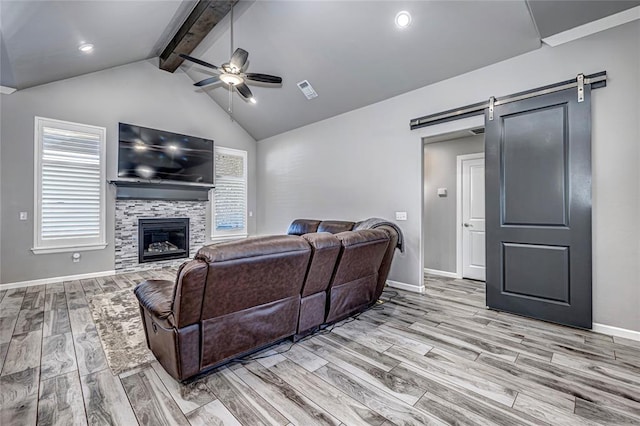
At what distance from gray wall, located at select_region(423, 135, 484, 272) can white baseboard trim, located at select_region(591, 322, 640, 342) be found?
2.42 metres

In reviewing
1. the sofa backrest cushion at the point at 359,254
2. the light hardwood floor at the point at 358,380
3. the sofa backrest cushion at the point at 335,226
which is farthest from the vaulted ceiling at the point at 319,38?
the light hardwood floor at the point at 358,380

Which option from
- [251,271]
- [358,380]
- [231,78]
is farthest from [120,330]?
[231,78]

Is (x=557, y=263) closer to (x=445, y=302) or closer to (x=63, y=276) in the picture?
(x=445, y=302)

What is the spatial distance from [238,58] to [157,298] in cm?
319

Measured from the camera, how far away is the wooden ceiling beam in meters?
4.07

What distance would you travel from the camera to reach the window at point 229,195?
270 inches

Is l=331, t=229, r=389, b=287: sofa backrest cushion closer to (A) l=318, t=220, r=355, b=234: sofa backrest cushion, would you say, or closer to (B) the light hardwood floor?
(B) the light hardwood floor

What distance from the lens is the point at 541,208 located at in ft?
10.3

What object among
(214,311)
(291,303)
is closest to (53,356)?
(214,311)

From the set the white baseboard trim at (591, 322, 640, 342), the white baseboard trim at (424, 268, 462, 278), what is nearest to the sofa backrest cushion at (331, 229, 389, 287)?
the white baseboard trim at (591, 322, 640, 342)

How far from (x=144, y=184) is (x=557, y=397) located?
21.4 ft

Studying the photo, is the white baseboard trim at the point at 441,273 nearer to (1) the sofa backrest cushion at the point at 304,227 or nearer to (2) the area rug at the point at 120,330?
(1) the sofa backrest cushion at the point at 304,227

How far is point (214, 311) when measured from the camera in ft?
6.45

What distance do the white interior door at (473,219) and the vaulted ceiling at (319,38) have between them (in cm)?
185
